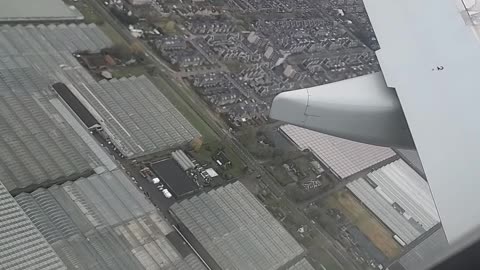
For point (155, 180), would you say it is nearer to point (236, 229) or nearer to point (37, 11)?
point (236, 229)

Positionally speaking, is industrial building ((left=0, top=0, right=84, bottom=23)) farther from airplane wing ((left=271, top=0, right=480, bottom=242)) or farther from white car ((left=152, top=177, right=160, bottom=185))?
airplane wing ((left=271, top=0, right=480, bottom=242))

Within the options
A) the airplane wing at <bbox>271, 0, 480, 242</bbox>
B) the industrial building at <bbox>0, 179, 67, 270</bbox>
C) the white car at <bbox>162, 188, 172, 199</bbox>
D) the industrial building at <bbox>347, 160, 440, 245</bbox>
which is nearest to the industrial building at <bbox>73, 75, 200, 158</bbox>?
the white car at <bbox>162, 188, 172, 199</bbox>

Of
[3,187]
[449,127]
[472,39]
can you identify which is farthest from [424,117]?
[3,187]

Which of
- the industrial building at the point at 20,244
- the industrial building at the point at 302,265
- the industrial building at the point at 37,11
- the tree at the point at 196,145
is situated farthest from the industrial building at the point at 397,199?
the industrial building at the point at 37,11

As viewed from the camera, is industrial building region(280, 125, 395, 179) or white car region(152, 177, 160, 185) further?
industrial building region(280, 125, 395, 179)

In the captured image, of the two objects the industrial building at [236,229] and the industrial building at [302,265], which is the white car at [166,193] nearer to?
the industrial building at [236,229]
